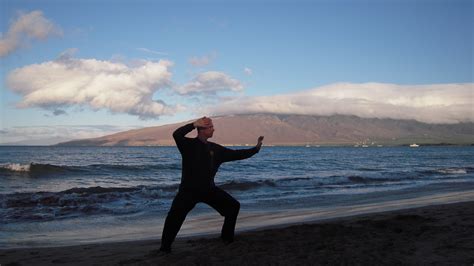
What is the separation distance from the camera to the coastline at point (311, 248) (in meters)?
5.48

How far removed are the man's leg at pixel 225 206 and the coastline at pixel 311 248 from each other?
0.21 meters

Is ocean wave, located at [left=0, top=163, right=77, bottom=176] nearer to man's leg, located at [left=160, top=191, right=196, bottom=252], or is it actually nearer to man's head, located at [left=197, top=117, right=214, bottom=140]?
man's leg, located at [left=160, top=191, right=196, bottom=252]

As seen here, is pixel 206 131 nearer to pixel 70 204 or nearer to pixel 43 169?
pixel 70 204

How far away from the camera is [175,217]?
618cm

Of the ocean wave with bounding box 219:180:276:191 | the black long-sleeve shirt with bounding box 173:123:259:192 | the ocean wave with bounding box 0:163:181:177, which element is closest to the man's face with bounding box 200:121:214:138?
the black long-sleeve shirt with bounding box 173:123:259:192

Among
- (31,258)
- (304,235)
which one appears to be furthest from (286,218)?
(31,258)

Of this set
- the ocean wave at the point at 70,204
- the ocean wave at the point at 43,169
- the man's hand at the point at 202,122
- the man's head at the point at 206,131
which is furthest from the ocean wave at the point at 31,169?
the man's hand at the point at 202,122

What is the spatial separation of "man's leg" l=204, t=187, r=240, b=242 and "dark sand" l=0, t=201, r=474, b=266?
0.20 m

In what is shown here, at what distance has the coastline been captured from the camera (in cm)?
548

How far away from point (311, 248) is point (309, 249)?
2.3 inches

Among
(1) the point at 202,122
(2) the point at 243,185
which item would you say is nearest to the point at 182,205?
(1) the point at 202,122

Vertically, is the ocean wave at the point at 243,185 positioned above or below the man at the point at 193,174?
below

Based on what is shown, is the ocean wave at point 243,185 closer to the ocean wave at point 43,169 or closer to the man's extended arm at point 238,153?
the man's extended arm at point 238,153

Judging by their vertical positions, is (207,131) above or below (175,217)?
above
